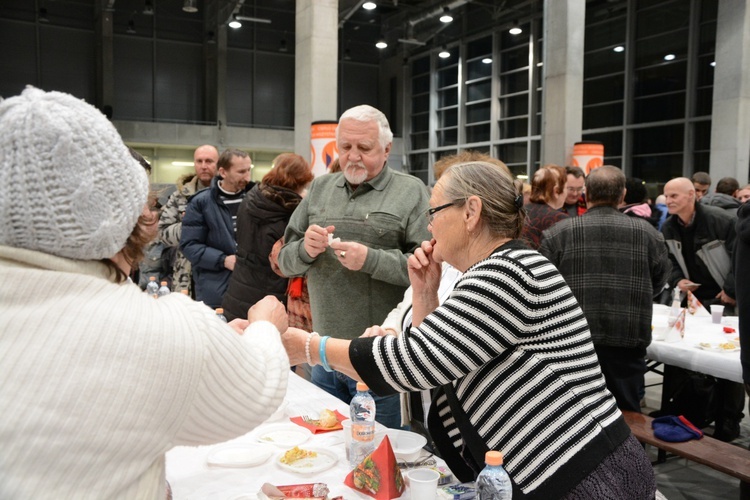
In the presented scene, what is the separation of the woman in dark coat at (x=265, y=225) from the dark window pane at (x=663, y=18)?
1288cm

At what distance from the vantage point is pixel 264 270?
3.80m

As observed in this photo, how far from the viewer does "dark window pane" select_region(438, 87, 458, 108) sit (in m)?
19.5

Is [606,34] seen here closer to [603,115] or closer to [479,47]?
[603,115]

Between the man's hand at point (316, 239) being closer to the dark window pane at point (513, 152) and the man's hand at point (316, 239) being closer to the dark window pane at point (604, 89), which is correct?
the dark window pane at point (604, 89)

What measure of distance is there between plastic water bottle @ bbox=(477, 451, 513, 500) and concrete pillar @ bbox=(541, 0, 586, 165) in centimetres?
906

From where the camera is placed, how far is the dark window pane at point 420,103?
67.4ft

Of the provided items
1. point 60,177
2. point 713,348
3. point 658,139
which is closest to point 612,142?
point 658,139

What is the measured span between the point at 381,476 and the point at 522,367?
0.46 m

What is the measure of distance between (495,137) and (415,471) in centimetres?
1710

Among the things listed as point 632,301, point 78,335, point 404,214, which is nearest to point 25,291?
point 78,335

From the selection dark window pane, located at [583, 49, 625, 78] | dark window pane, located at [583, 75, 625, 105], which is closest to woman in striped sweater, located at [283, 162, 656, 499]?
dark window pane, located at [583, 75, 625, 105]

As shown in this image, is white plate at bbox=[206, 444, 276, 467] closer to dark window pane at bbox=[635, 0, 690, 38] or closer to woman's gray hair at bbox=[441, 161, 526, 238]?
woman's gray hair at bbox=[441, 161, 526, 238]

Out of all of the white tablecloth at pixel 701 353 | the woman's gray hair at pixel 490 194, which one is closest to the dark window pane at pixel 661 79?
the white tablecloth at pixel 701 353

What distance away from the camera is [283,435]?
6.84ft
